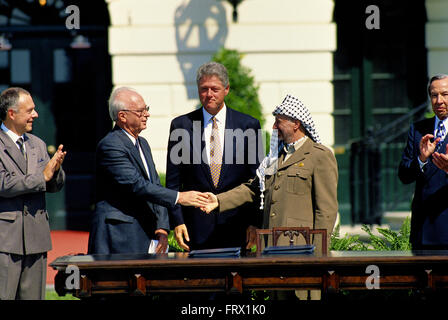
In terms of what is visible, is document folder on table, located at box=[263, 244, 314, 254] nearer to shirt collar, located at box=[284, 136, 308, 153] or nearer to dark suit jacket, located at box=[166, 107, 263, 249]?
shirt collar, located at box=[284, 136, 308, 153]

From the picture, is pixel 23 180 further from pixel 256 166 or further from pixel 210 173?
pixel 256 166

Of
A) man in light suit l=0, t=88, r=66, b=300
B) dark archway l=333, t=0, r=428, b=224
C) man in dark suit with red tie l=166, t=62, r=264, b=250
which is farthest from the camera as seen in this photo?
dark archway l=333, t=0, r=428, b=224

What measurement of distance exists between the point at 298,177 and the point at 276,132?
40 centimetres

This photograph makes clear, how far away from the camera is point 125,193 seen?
18.6 ft

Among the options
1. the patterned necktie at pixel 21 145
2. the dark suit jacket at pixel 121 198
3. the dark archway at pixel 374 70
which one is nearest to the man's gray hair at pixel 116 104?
the dark suit jacket at pixel 121 198

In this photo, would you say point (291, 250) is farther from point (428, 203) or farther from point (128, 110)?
point (128, 110)

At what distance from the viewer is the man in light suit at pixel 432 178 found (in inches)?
221

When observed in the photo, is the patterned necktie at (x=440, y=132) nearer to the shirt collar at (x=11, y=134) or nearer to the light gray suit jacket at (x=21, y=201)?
the light gray suit jacket at (x=21, y=201)

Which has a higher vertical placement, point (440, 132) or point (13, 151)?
point (440, 132)

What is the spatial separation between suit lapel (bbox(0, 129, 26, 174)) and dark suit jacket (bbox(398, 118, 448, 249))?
2965 mm

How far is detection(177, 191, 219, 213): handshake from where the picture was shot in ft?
18.7

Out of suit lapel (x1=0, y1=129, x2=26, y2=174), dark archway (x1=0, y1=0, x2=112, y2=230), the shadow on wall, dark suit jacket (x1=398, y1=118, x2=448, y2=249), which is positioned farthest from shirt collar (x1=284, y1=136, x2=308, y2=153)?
dark archway (x1=0, y1=0, x2=112, y2=230)

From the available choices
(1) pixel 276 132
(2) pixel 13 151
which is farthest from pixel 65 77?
(1) pixel 276 132

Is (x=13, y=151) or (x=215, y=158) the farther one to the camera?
(x=215, y=158)
